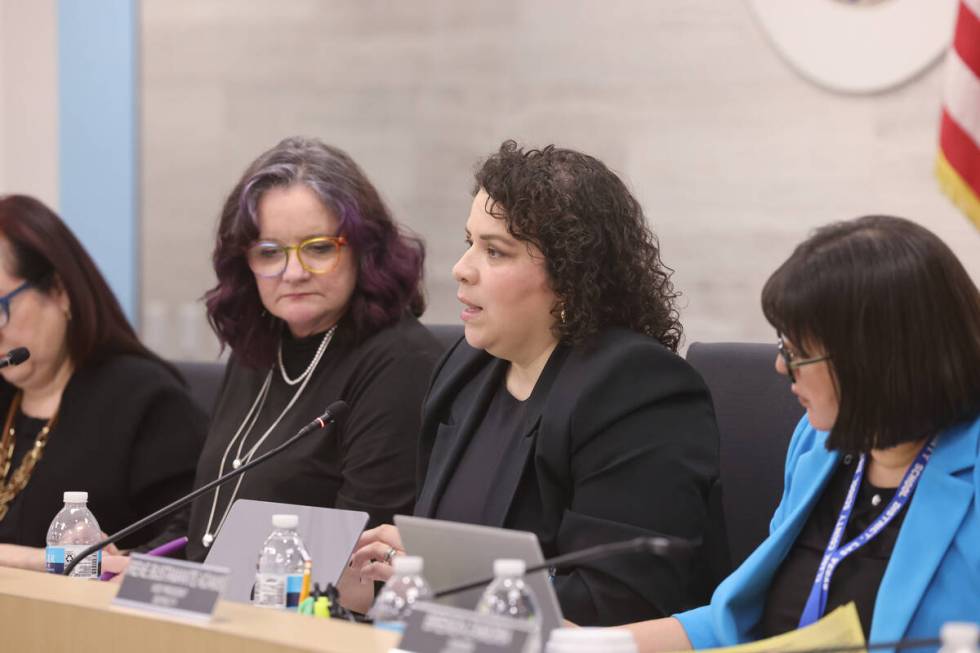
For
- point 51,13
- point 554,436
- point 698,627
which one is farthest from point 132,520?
point 51,13

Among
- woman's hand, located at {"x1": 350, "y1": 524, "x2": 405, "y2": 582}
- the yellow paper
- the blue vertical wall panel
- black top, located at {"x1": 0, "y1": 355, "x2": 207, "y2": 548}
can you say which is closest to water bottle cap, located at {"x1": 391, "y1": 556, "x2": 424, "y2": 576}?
the yellow paper

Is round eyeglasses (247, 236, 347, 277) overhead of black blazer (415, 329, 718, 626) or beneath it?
overhead

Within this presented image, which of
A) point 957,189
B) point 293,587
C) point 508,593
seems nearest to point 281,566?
point 293,587

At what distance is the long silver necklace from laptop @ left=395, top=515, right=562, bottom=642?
123cm

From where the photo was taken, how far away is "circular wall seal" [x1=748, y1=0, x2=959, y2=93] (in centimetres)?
306

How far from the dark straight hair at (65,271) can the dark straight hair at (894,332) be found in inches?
75.8

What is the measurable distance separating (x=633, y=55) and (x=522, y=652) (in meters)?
2.70

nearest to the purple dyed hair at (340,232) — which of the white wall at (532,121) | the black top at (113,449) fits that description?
the black top at (113,449)

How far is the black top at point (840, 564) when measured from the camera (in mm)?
1677

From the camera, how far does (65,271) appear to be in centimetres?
301

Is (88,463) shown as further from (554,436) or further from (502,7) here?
(502,7)

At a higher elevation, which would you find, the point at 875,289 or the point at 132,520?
the point at 875,289

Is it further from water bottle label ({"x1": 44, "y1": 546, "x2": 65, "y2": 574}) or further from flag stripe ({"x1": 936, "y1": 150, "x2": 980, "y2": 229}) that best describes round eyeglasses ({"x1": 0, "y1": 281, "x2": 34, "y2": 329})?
flag stripe ({"x1": 936, "y1": 150, "x2": 980, "y2": 229})

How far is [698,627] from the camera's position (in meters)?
1.82
